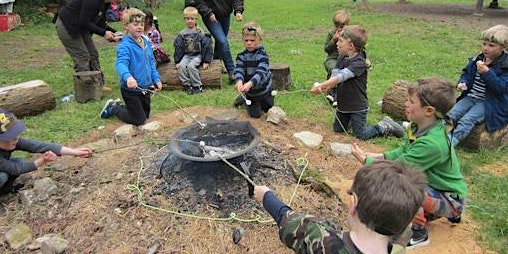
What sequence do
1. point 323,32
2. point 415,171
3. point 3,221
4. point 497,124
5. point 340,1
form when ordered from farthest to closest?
1. point 340,1
2. point 323,32
3. point 497,124
4. point 3,221
5. point 415,171

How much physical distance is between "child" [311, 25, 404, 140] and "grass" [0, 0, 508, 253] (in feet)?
0.70

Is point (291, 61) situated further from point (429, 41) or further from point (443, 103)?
point (443, 103)

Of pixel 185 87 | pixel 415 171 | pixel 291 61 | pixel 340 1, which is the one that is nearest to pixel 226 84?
pixel 185 87

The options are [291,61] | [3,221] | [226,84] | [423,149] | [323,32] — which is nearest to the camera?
[423,149]

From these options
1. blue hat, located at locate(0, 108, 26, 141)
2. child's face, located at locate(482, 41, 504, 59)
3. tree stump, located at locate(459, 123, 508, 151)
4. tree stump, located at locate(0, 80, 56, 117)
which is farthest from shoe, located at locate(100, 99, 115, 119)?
child's face, located at locate(482, 41, 504, 59)

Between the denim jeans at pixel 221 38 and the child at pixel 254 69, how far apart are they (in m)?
1.74

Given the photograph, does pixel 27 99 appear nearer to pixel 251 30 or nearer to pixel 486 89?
pixel 251 30

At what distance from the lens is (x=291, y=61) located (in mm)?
9336

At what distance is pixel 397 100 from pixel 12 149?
185 inches

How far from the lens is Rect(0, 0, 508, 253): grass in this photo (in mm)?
4586

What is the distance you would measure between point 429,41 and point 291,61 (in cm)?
436

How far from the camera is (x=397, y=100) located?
6.07 meters

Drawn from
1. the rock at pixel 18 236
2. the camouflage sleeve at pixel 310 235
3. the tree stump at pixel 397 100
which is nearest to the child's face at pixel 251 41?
the tree stump at pixel 397 100

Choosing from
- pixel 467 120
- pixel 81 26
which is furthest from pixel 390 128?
pixel 81 26
